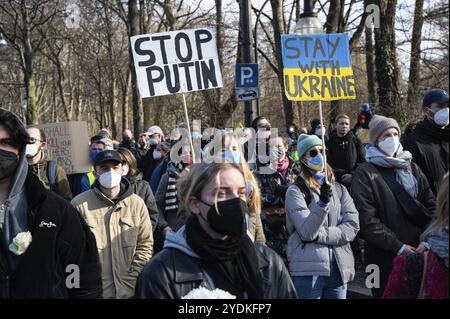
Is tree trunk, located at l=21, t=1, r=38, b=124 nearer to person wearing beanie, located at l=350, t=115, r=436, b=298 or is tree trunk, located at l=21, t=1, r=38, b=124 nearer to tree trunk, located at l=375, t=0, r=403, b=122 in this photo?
tree trunk, located at l=375, t=0, r=403, b=122

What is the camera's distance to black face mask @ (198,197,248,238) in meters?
2.66

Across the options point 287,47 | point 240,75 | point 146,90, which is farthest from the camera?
point 240,75

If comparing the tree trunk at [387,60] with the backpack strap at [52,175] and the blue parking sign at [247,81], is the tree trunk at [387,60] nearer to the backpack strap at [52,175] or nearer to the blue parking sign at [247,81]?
the blue parking sign at [247,81]

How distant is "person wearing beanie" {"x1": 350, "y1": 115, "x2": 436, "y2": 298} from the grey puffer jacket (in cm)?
12

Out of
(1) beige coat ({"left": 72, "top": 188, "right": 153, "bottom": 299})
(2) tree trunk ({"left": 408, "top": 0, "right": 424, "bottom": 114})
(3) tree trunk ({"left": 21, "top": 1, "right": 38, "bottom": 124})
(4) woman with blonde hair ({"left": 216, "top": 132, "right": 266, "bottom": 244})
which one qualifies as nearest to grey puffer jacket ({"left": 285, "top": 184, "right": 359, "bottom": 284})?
(4) woman with blonde hair ({"left": 216, "top": 132, "right": 266, "bottom": 244})

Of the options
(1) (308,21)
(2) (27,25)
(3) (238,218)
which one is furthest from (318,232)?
(2) (27,25)

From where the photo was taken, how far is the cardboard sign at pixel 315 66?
5.59 meters

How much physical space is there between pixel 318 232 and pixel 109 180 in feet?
5.40

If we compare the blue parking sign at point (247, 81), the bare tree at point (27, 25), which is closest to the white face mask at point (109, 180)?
the blue parking sign at point (247, 81)

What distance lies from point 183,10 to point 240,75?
648 inches
